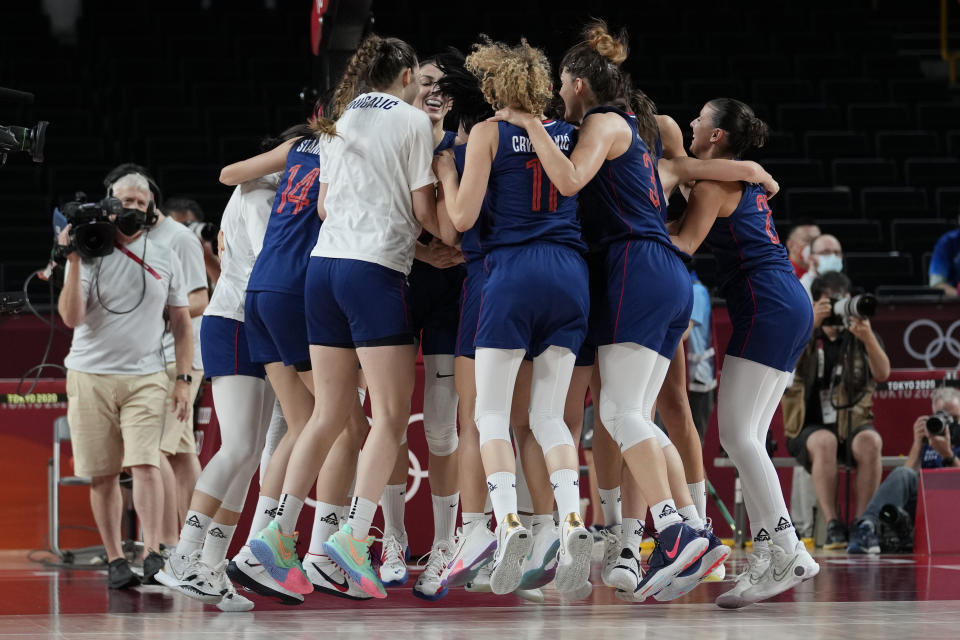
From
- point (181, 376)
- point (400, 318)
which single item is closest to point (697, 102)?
point (181, 376)

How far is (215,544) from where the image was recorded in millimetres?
5070

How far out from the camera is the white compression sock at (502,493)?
4344 mm

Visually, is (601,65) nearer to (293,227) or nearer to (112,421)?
(293,227)

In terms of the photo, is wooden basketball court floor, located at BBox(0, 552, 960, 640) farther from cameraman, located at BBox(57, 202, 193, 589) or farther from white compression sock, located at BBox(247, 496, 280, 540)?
cameraman, located at BBox(57, 202, 193, 589)

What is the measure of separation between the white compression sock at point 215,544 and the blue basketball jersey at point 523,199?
5.41 ft

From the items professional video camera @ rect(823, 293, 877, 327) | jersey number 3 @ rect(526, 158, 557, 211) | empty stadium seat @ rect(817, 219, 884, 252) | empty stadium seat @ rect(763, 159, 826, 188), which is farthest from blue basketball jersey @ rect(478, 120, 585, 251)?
empty stadium seat @ rect(763, 159, 826, 188)

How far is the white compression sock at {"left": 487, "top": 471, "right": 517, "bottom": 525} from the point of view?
4.34 meters

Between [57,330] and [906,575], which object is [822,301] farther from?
[57,330]

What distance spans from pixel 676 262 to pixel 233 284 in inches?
75.1

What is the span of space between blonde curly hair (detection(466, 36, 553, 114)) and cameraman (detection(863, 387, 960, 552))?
14.4 feet

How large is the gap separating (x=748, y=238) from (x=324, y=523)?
207 centimetres

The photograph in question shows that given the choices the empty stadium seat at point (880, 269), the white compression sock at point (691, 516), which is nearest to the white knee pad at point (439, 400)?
the white compression sock at point (691, 516)

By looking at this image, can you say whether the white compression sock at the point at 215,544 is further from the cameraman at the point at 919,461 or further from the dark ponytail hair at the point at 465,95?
the cameraman at the point at 919,461

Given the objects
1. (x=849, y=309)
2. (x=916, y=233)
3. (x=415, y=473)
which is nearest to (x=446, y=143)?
(x=415, y=473)
